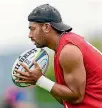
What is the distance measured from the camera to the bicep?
644cm

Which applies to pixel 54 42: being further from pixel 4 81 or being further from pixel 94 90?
pixel 4 81

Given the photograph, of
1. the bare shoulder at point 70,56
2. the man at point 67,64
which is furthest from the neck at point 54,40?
the bare shoulder at point 70,56

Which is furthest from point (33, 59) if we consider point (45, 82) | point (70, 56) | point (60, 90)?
point (70, 56)

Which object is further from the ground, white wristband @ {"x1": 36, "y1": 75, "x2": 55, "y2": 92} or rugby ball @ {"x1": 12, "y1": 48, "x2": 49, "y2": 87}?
rugby ball @ {"x1": 12, "y1": 48, "x2": 49, "y2": 87}

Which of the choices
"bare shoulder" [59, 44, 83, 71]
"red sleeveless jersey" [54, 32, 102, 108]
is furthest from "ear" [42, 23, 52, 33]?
"bare shoulder" [59, 44, 83, 71]

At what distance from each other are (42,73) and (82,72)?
52 centimetres

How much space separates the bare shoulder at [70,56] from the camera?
643 centimetres

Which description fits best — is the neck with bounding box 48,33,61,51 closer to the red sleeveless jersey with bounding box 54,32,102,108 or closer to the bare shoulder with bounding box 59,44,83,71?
the red sleeveless jersey with bounding box 54,32,102,108

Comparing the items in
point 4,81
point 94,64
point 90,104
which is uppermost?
point 94,64

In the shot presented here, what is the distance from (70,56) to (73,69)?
145 mm

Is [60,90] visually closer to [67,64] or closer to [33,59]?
[67,64]

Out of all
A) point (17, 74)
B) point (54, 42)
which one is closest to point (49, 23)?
point (54, 42)

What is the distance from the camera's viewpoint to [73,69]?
6.48m

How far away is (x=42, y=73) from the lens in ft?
22.5
